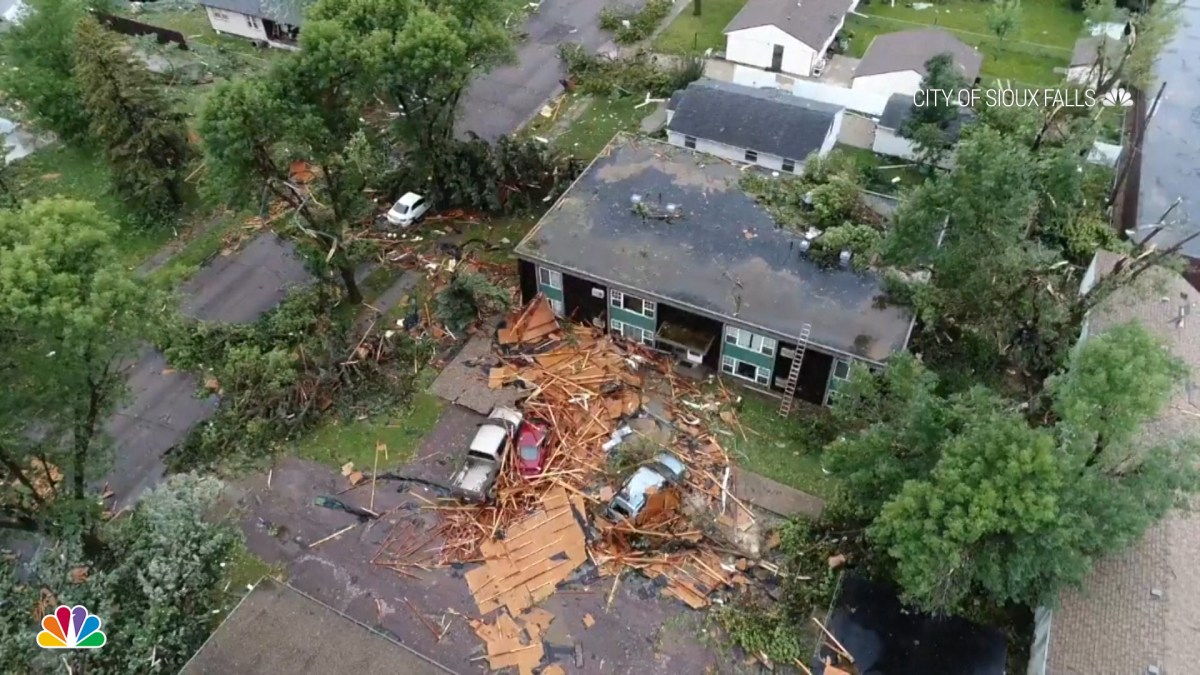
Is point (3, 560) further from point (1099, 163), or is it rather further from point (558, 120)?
point (1099, 163)

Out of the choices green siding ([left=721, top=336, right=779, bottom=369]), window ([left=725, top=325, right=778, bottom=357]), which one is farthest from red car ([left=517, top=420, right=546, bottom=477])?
window ([left=725, top=325, right=778, bottom=357])

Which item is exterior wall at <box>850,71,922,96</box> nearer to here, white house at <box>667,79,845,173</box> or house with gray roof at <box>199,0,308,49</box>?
white house at <box>667,79,845,173</box>

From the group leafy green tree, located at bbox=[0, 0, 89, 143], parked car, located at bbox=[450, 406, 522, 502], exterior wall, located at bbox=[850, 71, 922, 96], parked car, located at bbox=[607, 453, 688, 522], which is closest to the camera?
parked car, located at bbox=[607, 453, 688, 522]

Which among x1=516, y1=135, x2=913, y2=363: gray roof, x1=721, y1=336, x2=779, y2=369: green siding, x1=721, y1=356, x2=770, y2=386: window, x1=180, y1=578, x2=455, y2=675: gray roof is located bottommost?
x1=721, y1=356, x2=770, y2=386: window

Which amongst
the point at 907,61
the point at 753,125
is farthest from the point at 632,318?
the point at 907,61

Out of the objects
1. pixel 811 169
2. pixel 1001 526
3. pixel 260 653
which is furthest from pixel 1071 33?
pixel 260 653

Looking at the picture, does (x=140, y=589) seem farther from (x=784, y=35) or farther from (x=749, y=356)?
(x=784, y=35)
